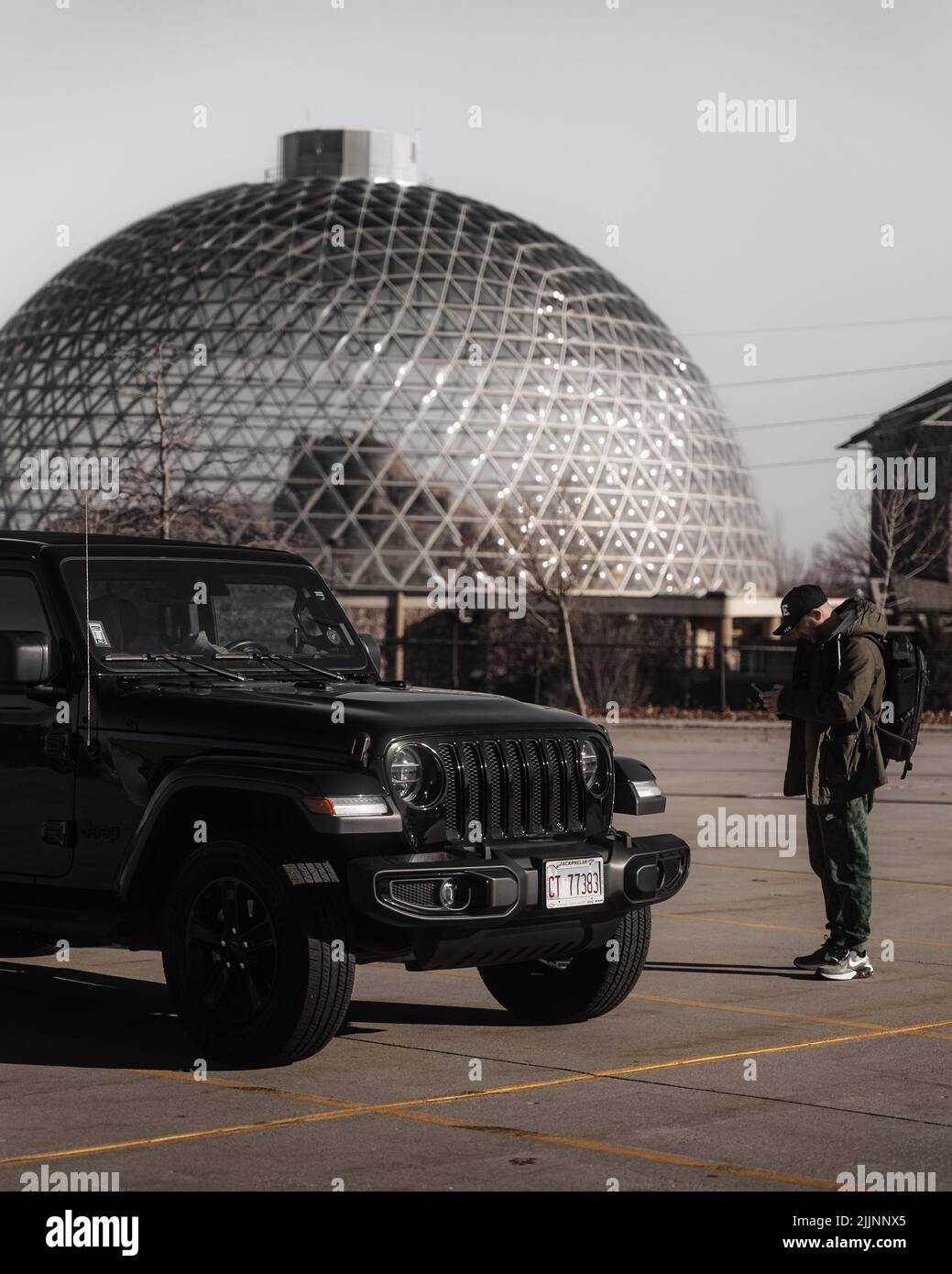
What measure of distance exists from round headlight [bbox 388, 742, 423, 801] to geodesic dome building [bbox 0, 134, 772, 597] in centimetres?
5659

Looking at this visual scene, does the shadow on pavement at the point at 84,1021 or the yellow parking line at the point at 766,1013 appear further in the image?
the yellow parking line at the point at 766,1013

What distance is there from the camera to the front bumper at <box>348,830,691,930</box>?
759 centimetres

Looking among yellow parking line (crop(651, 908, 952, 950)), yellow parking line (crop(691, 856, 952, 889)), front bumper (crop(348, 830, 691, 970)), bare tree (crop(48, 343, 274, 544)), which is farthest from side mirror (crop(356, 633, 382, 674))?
bare tree (crop(48, 343, 274, 544))

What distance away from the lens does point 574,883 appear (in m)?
8.08

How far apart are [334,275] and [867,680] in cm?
6703

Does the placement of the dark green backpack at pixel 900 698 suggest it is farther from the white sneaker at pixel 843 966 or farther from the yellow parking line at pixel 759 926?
the yellow parking line at pixel 759 926

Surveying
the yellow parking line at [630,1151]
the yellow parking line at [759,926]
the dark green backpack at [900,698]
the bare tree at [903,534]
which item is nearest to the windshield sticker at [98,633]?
the yellow parking line at [630,1151]

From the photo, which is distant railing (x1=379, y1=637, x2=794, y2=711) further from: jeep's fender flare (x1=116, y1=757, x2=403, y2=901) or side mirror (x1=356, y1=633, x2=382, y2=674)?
jeep's fender flare (x1=116, y1=757, x2=403, y2=901)

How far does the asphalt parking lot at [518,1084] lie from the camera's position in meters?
6.31

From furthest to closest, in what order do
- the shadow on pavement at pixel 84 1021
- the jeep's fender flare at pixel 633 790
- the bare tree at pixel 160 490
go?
the bare tree at pixel 160 490
the jeep's fender flare at pixel 633 790
the shadow on pavement at pixel 84 1021

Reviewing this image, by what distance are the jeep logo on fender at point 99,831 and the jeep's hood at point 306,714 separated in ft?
1.45

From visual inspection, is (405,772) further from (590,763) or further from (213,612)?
(213,612)

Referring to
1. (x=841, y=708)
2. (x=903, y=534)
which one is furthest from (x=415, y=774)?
(x=903, y=534)

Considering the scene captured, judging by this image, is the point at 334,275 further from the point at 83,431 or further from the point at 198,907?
the point at 198,907
